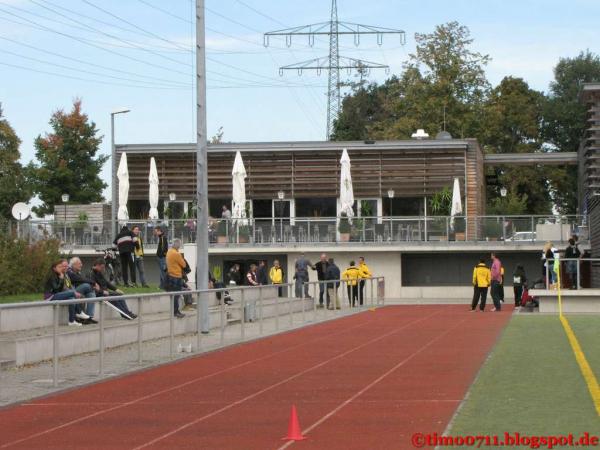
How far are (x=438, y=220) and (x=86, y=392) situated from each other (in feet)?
116

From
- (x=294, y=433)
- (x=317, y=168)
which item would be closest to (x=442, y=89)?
(x=317, y=168)

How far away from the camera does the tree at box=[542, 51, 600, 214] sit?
79938 mm

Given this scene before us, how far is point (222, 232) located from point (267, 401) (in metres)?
36.4

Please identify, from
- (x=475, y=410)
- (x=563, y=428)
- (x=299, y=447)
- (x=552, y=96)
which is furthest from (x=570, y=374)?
(x=552, y=96)

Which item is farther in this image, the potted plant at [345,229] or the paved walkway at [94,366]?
the potted plant at [345,229]

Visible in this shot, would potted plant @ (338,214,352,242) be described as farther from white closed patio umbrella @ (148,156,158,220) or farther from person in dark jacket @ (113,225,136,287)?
person in dark jacket @ (113,225,136,287)

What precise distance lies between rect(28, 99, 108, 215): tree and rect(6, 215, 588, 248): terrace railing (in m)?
31.5

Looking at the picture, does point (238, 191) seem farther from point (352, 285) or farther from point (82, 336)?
point (82, 336)

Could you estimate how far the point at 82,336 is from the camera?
673 inches

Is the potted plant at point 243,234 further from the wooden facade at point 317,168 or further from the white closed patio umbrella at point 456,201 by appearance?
the white closed patio umbrella at point 456,201

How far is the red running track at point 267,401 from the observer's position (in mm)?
11164

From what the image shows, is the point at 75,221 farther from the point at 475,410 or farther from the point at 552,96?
the point at 552,96

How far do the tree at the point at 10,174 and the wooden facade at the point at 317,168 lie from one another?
2230 centimetres

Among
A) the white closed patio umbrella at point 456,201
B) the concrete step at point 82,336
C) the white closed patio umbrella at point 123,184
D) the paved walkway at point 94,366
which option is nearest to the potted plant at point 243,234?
the white closed patio umbrella at point 123,184
